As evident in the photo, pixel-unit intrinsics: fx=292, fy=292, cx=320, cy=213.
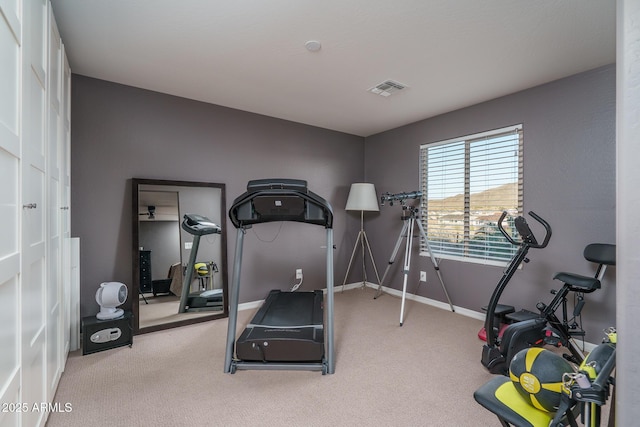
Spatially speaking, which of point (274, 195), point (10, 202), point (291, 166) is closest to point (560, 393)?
point (274, 195)

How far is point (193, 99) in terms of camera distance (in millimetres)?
3316

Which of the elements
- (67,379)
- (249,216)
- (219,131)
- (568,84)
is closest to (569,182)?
(568,84)

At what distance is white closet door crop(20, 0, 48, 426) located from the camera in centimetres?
123

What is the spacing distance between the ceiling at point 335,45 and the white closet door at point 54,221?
363mm

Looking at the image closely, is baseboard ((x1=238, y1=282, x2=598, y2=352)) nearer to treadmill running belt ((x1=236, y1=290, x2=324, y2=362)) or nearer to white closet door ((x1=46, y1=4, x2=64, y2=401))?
treadmill running belt ((x1=236, y1=290, x2=324, y2=362))

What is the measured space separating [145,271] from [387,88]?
310cm

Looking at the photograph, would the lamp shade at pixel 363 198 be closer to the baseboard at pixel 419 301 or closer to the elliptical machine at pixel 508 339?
the baseboard at pixel 419 301

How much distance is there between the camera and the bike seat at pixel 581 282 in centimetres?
212

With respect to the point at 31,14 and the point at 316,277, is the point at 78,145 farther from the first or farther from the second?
the point at 316,277

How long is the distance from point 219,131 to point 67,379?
105 inches

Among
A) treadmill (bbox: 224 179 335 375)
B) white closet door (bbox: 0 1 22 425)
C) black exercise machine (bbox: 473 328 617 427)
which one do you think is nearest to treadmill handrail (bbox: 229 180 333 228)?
treadmill (bbox: 224 179 335 375)

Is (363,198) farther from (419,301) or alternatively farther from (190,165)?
(190,165)

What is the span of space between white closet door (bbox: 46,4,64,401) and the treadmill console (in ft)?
3.87

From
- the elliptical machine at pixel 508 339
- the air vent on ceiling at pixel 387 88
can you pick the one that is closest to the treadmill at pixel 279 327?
the elliptical machine at pixel 508 339
